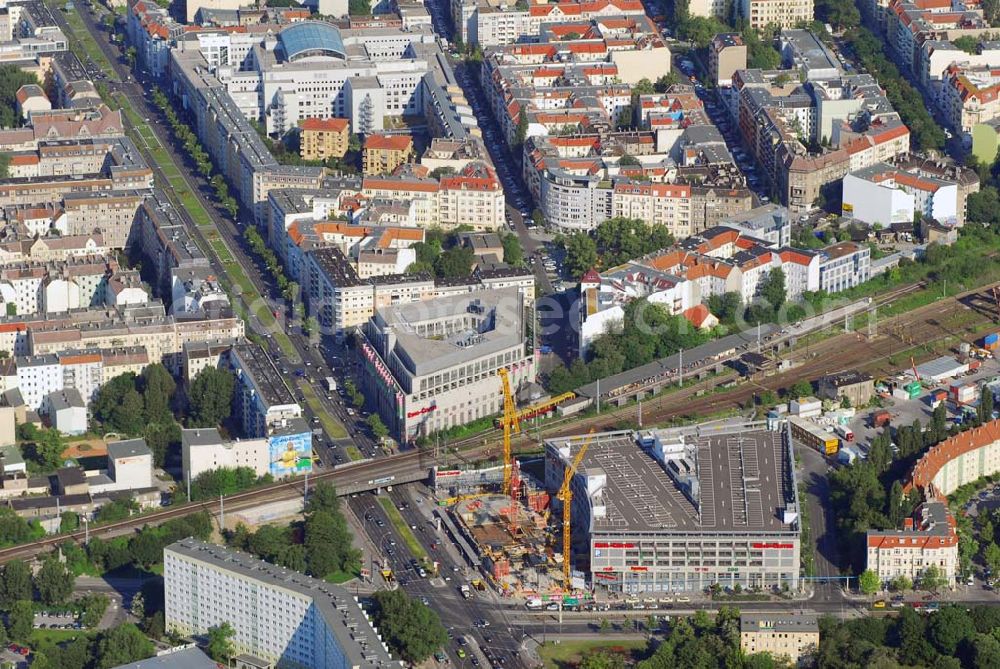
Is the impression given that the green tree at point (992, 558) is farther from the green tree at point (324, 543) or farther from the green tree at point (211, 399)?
the green tree at point (211, 399)

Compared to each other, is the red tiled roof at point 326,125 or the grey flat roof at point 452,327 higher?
the red tiled roof at point 326,125

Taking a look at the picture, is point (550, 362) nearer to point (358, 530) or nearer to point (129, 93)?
point (358, 530)

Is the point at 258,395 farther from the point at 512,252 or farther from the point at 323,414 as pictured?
the point at 512,252

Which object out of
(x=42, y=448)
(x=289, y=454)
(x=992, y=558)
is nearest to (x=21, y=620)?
(x=42, y=448)

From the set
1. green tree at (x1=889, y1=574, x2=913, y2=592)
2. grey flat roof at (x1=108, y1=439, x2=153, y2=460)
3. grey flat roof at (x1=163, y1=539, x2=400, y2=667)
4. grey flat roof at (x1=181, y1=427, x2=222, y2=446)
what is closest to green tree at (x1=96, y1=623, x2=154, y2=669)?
grey flat roof at (x1=163, y1=539, x2=400, y2=667)

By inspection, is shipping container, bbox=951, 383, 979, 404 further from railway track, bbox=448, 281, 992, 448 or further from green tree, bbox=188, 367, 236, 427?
green tree, bbox=188, 367, 236, 427

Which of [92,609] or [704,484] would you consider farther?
[704,484]

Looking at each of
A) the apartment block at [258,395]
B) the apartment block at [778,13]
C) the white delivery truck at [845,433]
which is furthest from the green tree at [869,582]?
the apartment block at [778,13]
